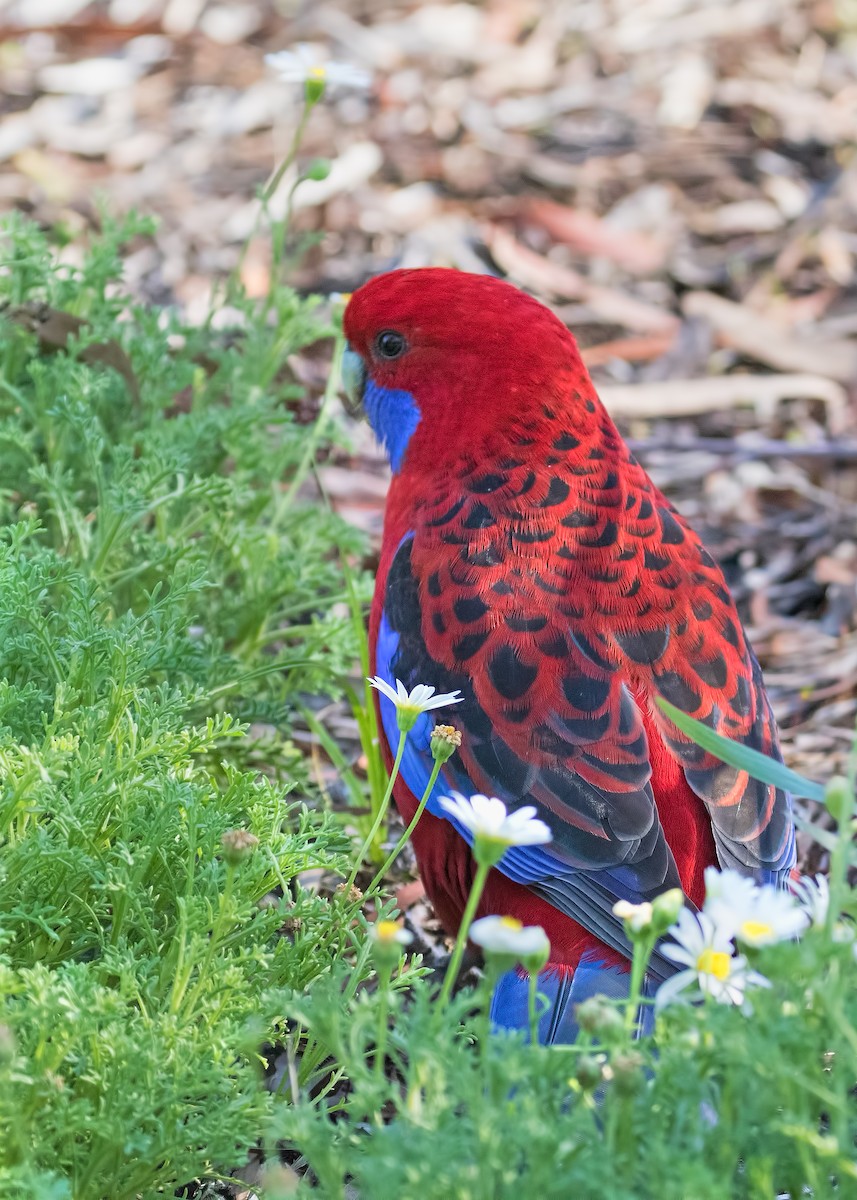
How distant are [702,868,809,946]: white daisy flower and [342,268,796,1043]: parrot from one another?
60 centimetres

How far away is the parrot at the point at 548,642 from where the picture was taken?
2297mm

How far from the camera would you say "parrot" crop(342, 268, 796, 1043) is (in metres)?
2.30

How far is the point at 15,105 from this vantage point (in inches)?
228

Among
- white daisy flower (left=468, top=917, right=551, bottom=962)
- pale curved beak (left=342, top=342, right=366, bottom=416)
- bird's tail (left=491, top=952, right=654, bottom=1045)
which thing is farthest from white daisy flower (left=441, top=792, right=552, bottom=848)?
pale curved beak (left=342, top=342, right=366, bottom=416)

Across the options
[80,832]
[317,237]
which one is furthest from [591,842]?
[317,237]

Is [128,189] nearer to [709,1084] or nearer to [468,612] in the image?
[468,612]

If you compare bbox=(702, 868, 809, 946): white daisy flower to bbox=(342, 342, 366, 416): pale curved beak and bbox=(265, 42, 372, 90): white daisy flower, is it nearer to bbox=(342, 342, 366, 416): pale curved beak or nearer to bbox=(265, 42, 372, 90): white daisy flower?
bbox=(342, 342, 366, 416): pale curved beak

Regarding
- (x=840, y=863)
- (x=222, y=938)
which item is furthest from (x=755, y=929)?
(x=222, y=938)

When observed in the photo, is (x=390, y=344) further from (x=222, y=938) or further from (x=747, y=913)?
(x=747, y=913)

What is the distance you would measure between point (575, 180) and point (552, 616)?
4.09 metres

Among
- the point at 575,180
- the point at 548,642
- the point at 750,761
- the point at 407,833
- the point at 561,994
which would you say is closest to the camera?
the point at 750,761

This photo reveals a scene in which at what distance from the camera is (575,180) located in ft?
20.1

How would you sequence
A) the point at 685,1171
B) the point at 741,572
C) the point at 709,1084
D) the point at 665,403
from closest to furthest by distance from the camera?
the point at 685,1171, the point at 709,1084, the point at 741,572, the point at 665,403

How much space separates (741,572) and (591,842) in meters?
2.34
